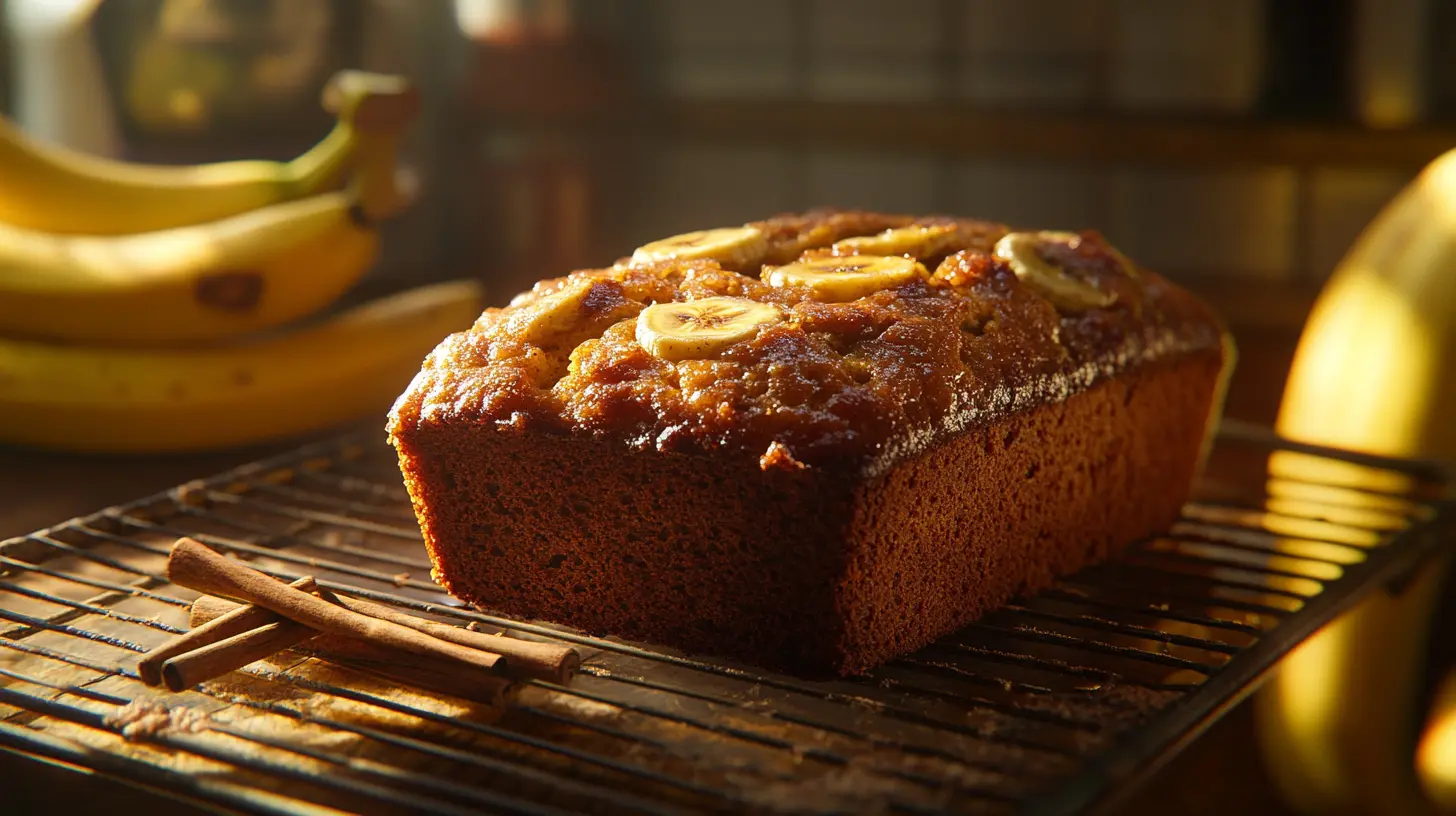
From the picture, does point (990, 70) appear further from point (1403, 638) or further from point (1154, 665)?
point (1154, 665)

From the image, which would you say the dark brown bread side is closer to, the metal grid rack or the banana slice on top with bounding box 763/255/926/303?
the metal grid rack

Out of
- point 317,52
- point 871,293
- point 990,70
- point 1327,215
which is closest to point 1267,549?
point 871,293

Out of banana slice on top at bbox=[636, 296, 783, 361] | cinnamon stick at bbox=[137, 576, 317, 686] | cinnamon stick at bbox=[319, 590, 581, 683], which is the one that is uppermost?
banana slice on top at bbox=[636, 296, 783, 361]

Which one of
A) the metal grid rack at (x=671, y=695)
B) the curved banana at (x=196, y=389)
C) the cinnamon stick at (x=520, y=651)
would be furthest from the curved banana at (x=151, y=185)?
the cinnamon stick at (x=520, y=651)

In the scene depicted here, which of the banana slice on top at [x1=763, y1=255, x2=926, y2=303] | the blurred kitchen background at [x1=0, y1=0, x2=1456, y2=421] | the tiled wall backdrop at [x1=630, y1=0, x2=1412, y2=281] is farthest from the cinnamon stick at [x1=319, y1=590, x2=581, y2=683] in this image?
the tiled wall backdrop at [x1=630, y1=0, x2=1412, y2=281]

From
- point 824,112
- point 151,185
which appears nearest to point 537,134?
point 824,112

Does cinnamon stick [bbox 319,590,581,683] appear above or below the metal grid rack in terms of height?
above

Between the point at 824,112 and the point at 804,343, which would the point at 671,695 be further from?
the point at 824,112
